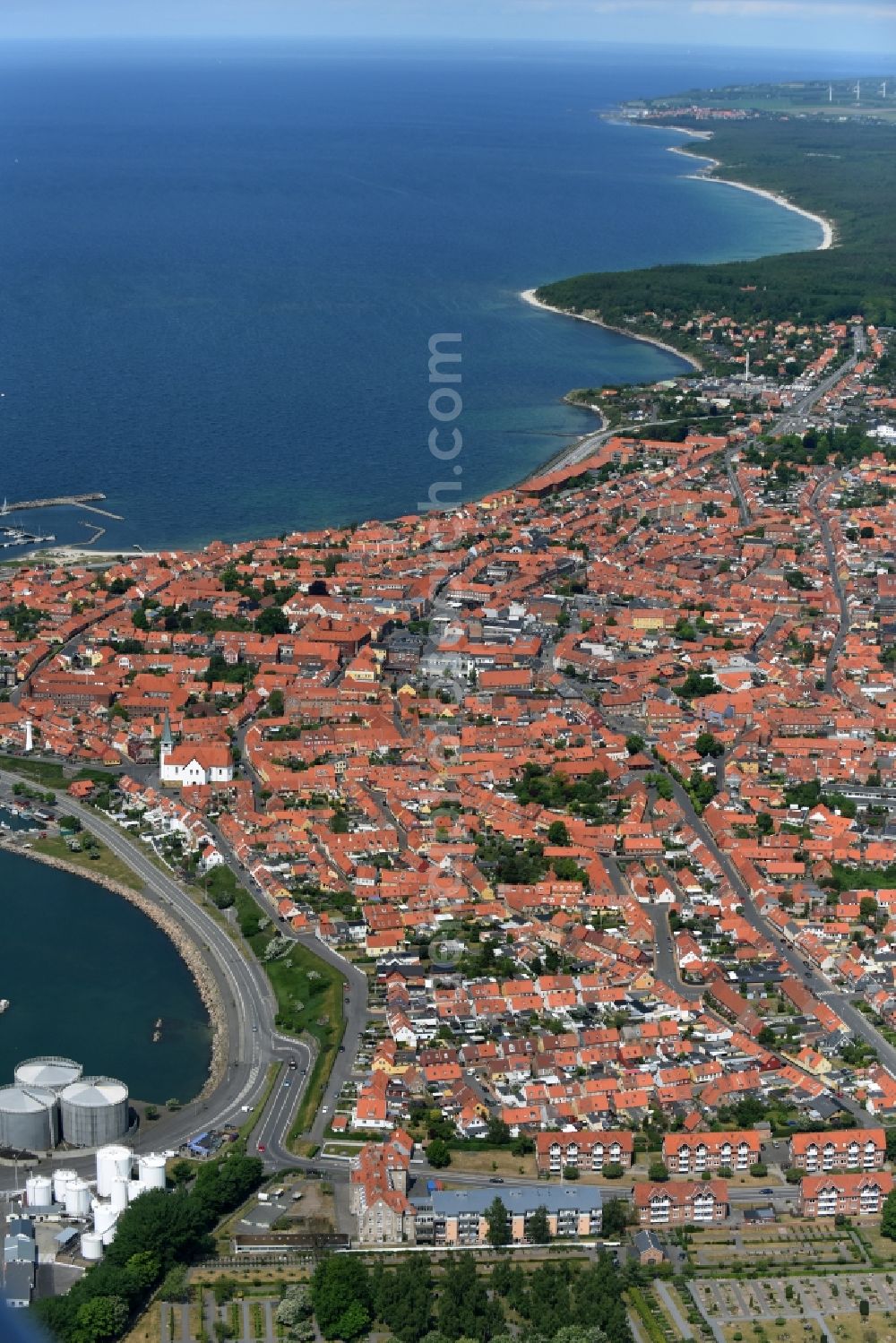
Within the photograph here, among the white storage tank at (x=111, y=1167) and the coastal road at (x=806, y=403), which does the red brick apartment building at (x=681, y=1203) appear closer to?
the white storage tank at (x=111, y=1167)

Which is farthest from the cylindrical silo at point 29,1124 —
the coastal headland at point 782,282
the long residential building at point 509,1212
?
the coastal headland at point 782,282

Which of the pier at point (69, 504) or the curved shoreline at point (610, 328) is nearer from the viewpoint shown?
the pier at point (69, 504)

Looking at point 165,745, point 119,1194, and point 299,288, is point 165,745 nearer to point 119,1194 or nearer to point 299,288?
point 119,1194

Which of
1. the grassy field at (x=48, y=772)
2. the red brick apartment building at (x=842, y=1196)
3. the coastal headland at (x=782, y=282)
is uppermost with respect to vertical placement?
the coastal headland at (x=782, y=282)

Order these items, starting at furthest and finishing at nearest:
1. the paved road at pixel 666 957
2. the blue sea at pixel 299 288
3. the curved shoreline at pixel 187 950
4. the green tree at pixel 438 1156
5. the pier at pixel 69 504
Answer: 1. the blue sea at pixel 299 288
2. the pier at pixel 69 504
3. the paved road at pixel 666 957
4. the curved shoreline at pixel 187 950
5. the green tree at pixel 438 1156

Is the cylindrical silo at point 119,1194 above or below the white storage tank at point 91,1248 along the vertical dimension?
above

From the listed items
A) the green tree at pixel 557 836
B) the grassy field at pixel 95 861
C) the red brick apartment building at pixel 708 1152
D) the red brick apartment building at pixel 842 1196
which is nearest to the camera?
the red brick apartment building at pixel 842 1196

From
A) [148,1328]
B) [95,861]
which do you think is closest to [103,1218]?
[148,1328]
